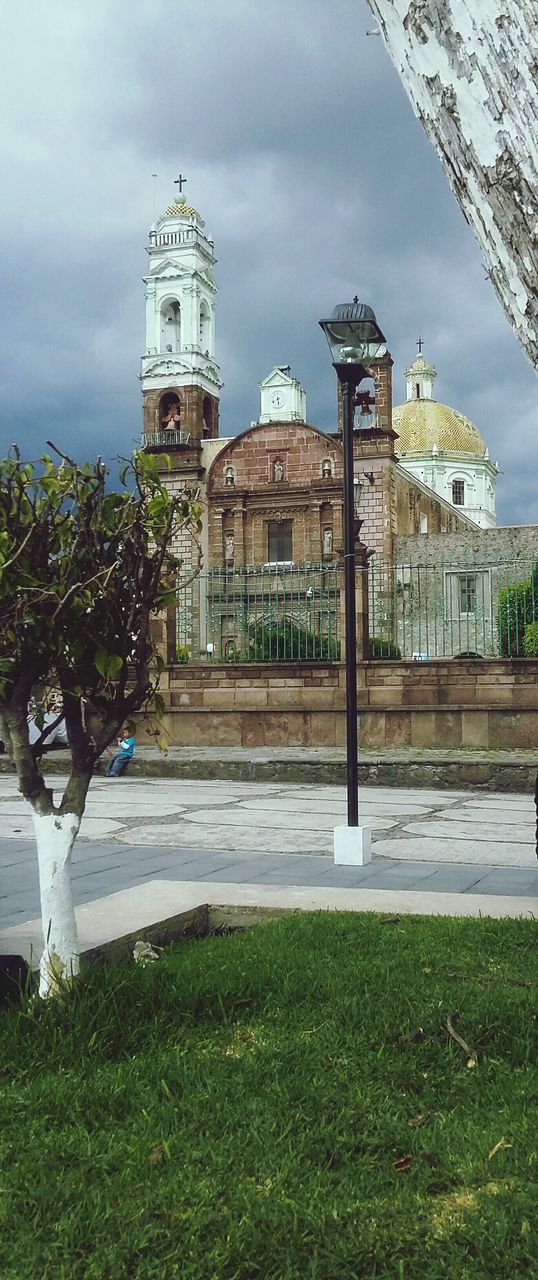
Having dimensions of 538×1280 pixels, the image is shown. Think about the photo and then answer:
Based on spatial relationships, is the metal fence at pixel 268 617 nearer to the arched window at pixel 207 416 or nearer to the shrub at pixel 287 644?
the shrub at pixel 287 644

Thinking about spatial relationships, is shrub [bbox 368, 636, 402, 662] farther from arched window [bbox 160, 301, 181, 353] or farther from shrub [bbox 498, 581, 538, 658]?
arched window [bbox 160, 301, 181, 353]

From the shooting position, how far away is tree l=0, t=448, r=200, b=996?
3.05 meters

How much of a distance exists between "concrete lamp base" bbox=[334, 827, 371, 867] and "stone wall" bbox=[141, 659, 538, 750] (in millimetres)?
7690

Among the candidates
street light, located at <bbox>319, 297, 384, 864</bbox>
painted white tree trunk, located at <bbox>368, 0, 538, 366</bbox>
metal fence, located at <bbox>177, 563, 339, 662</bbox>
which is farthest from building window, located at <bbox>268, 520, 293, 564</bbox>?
painted white tree trunk, located at <bbox>368, 0, 538, 366</bbox>

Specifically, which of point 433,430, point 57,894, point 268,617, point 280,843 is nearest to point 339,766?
point 268,617

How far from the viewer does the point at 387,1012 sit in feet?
9.77

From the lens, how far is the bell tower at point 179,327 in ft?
158

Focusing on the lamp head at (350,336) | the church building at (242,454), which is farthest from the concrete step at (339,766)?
the church building at (242,454)

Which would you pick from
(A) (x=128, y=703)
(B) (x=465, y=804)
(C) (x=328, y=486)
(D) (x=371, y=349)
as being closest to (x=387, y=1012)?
(A) (x=128, y=703)

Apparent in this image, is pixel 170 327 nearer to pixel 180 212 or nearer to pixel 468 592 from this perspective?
pixel 180 212

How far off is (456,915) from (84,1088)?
202 cm

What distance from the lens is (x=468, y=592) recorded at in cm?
1460

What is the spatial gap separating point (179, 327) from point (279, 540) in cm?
1986

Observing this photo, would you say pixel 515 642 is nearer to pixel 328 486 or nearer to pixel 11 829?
pixel 11 829
